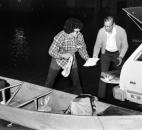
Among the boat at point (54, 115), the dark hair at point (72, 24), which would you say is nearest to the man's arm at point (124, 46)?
the dark hair at point (72, 24)

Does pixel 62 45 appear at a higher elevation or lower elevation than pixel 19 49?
higher

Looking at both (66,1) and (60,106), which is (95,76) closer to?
(60,106)

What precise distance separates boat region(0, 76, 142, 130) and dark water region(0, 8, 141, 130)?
0.66 meters

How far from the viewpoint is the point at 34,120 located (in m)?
6.61

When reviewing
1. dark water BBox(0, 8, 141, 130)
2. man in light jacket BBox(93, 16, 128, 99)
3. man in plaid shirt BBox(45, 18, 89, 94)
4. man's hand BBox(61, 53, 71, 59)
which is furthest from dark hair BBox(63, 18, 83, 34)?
dark water BBox(0, 8, 141, 130)

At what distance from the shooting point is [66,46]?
757 centimetres

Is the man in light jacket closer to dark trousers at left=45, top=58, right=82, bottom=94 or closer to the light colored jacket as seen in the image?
the light colored jacket

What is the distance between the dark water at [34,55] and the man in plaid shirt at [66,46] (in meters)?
1.34

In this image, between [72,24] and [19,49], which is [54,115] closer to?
[72,24]

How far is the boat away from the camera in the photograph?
597cm

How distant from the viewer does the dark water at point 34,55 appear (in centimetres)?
1029

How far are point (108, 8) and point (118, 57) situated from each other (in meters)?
23.0

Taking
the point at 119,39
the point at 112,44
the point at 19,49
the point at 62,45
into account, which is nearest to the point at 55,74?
the point at 62,45

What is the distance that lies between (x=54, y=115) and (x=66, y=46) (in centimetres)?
178
